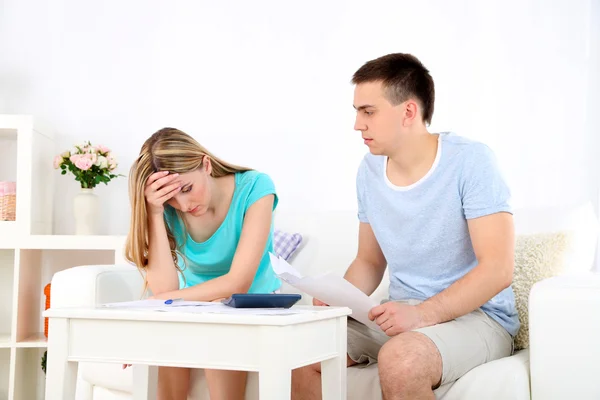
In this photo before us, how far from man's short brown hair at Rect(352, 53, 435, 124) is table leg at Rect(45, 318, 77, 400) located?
978mm

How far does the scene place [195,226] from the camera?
2.17m

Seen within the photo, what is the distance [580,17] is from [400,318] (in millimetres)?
1851

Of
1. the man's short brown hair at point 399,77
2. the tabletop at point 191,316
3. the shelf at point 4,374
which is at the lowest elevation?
the shelf at point 4,374

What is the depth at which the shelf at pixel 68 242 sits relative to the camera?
3.10 m

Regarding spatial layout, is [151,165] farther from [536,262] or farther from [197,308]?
[536,262]

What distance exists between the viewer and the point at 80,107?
3479 millimetres

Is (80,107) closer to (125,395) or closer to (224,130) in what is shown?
(224,130)

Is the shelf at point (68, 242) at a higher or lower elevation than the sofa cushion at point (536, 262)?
lower

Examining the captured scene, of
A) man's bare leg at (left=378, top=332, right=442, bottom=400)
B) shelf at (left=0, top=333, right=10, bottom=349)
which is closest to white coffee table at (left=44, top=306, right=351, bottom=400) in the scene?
man's bare leg at (left=378, top=332, right=442, bottom=400)

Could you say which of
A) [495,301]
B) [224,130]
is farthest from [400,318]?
[224,130]

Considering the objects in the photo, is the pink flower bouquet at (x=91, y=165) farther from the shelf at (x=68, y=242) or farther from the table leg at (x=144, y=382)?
the table leg at (x=144, y=382)

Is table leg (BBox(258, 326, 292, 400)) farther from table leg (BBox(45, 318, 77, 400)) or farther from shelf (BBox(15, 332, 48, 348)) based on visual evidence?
shelf (BBox(15, 332, 48, 348))

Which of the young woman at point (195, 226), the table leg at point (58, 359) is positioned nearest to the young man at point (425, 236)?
the young woman at point (195, 226)

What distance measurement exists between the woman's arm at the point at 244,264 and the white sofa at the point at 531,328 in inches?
8.5
